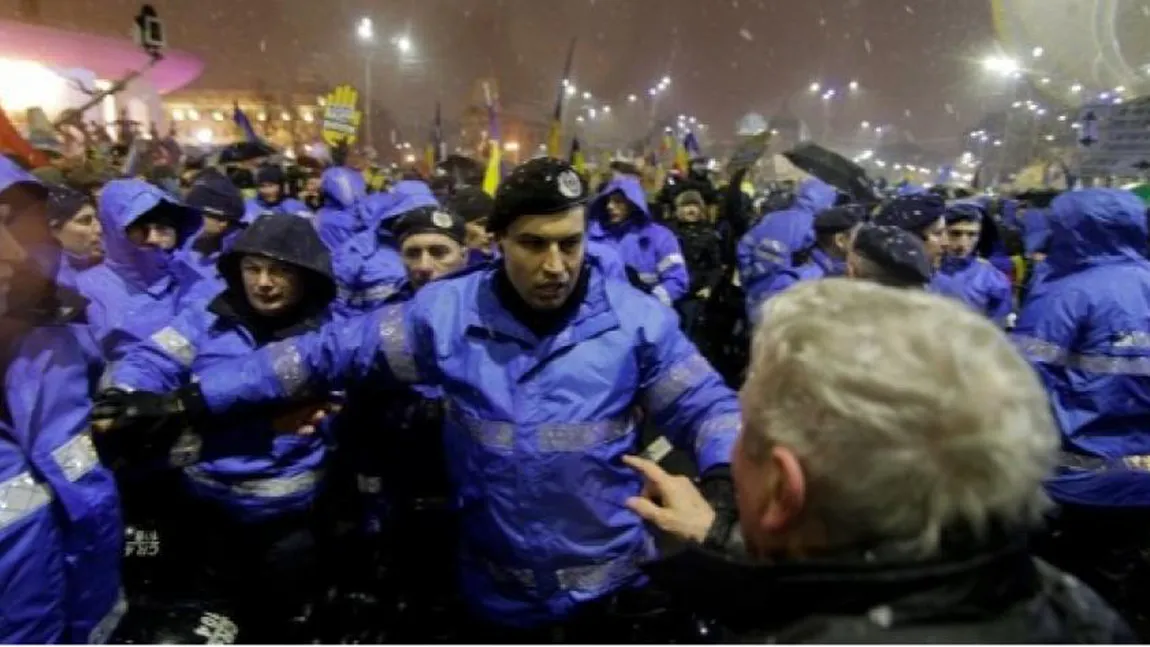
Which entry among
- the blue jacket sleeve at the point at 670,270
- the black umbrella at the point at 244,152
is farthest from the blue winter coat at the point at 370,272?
the black umbrella at the point at 244,152

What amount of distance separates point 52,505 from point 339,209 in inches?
265

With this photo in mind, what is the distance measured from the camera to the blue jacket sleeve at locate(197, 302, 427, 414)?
2822 millimetres

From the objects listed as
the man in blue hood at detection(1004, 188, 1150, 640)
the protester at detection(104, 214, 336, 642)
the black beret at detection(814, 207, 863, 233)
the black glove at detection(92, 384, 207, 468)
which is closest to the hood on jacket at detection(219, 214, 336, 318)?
the protester at detection(104, 214, 336, 642)

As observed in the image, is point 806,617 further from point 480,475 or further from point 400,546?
point 400,546

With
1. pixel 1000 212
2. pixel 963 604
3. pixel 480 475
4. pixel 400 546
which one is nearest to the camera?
pixel 963 604

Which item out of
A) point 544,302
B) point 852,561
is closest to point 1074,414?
point 544,302

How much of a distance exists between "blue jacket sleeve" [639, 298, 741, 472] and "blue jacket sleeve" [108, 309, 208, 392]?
184 centimetres

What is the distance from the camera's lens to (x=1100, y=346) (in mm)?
3818

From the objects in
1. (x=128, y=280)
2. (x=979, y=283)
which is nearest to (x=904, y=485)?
(x=128, y=280)

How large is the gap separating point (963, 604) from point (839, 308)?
468 mm

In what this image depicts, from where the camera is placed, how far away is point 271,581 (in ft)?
11.2

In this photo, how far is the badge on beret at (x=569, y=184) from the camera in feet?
9.04

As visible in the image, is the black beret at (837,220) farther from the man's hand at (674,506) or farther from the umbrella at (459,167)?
the umbrella at (459,167)

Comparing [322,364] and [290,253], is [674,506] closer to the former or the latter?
[322,364]
